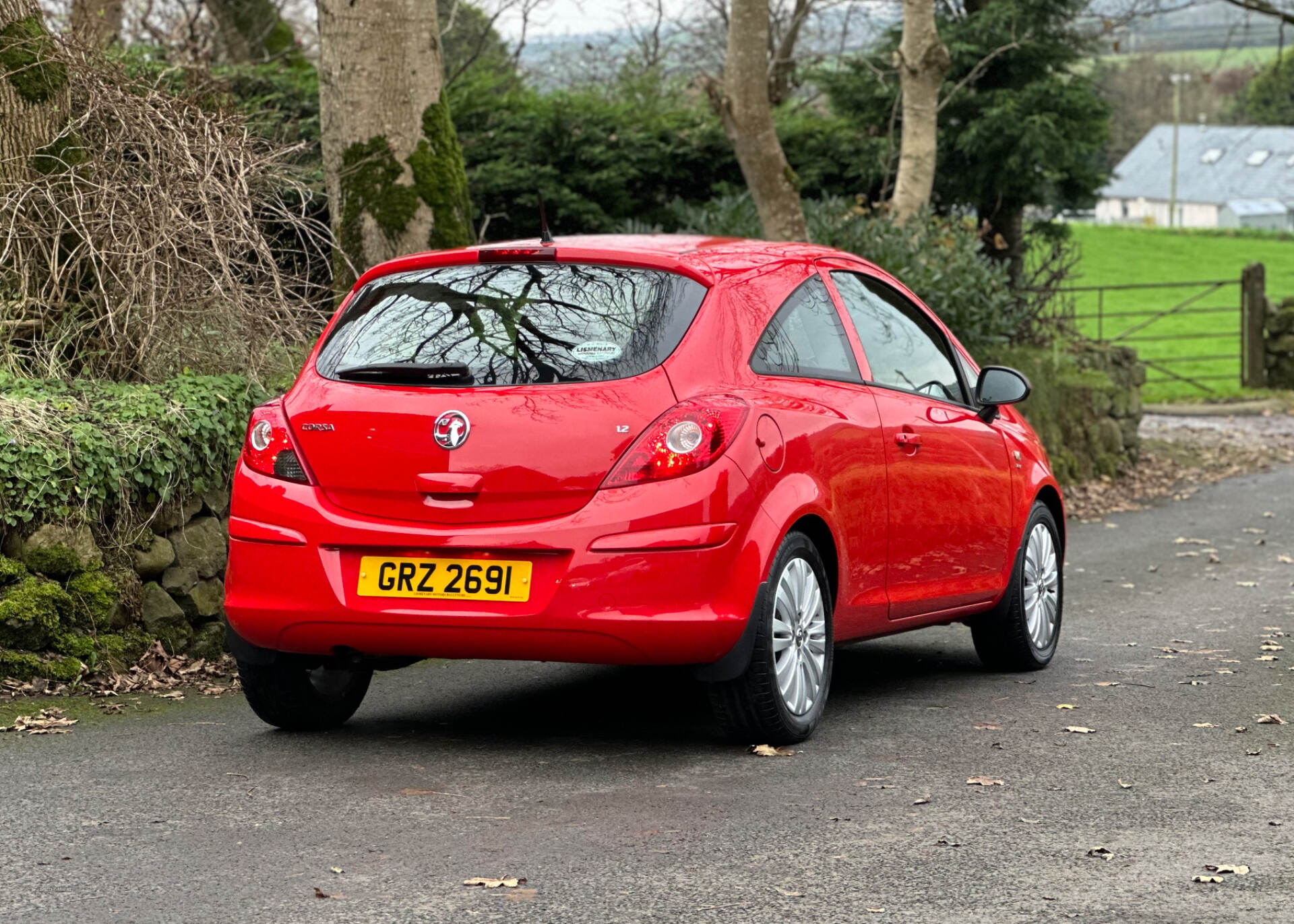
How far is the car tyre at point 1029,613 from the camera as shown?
7969mm

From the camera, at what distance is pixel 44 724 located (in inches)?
265

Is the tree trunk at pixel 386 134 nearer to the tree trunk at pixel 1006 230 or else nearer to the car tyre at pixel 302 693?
the car tyre at pixel 302 693

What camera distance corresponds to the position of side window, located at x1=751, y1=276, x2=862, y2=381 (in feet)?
21.0

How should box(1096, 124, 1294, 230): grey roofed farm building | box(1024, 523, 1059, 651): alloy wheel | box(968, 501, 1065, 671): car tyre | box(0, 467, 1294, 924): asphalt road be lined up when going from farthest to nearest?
box(1096, 124, 1294, 230): grey roofed farm building, box(1024, 523, 1059, 651): alloy wheel, box(968, 501, 1065, 671): car tyre, box(0, 467, 1294, 924): asphalt road

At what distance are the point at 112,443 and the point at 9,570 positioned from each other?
2.31 ft

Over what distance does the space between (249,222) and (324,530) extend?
375cm

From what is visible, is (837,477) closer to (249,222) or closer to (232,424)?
(232,424)

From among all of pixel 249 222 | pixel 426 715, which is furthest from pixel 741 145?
pixel 426 715

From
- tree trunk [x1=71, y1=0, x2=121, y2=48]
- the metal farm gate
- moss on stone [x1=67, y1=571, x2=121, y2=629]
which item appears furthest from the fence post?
moss on stone [x1=67, y1=571, x2=121, y2=629]

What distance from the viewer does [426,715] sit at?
23.1 ft

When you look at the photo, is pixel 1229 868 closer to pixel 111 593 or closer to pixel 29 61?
pixel 111 593

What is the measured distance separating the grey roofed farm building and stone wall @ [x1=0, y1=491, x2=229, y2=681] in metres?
120

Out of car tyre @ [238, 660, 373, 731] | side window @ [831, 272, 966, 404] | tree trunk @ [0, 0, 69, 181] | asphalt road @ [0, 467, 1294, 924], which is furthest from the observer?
tree trunk @ [0, 0, 69, 181]

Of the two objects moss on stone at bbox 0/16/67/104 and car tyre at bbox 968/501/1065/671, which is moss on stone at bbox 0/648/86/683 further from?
car tyre at bbox 968/501/1065/671
